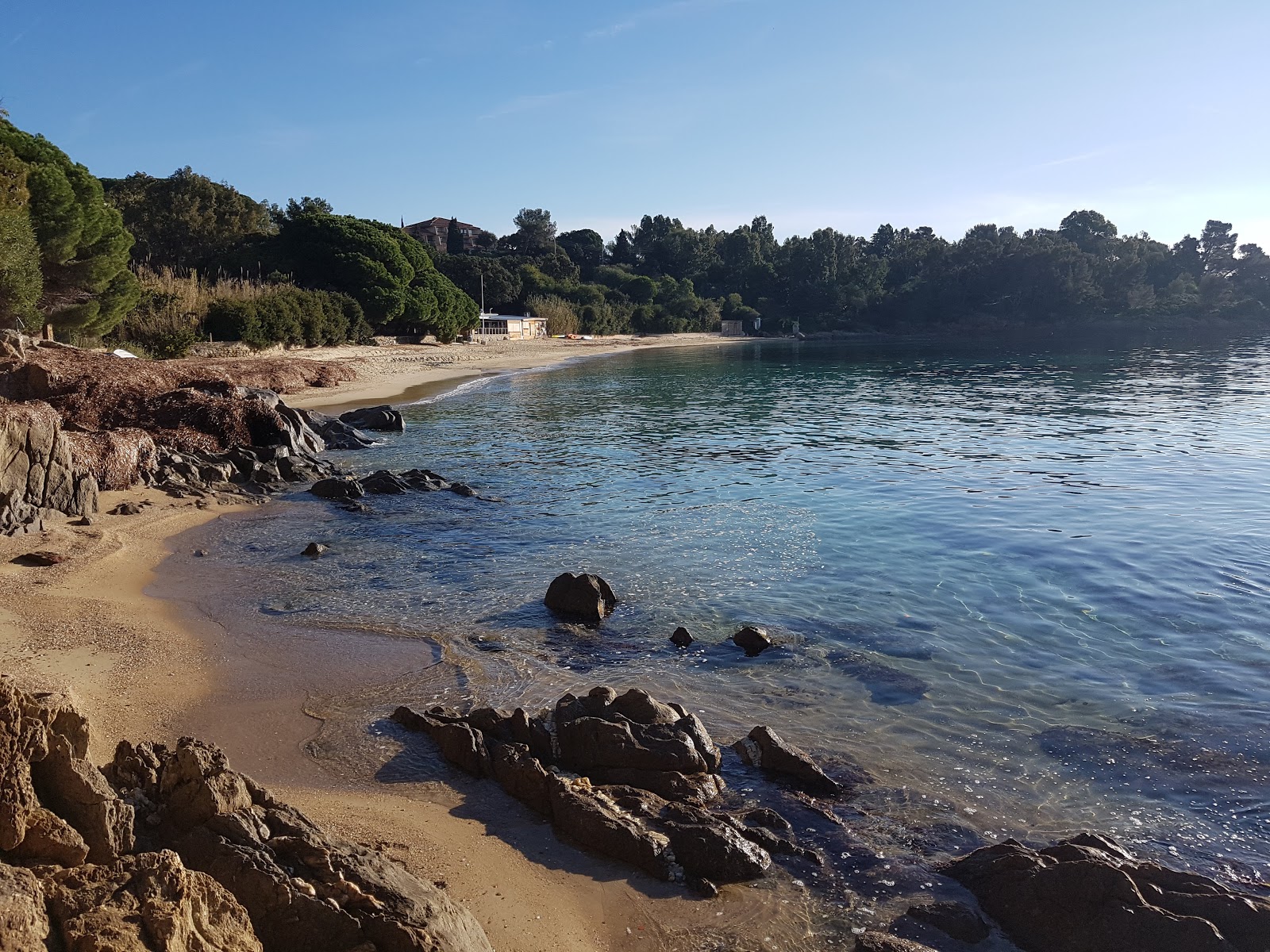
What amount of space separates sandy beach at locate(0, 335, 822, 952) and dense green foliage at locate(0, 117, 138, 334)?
26930 mm

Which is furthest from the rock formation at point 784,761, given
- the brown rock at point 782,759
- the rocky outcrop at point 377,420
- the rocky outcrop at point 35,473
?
the rocky outcrop at point 377,420

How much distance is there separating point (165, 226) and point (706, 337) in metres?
70.2

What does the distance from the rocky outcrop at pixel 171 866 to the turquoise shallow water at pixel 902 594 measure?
3.55m

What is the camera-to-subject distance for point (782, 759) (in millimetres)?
7137

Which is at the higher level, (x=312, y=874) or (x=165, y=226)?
(x=165, y=226)

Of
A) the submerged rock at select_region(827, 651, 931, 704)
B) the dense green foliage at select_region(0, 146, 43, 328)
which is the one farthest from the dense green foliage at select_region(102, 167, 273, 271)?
the submerged rock at select_region(827, 651, 931, 704)

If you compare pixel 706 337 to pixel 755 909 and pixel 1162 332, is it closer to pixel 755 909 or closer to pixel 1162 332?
pixel 1162 332

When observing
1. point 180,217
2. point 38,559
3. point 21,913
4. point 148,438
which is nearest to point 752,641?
point 21,913

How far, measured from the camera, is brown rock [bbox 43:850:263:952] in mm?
3338

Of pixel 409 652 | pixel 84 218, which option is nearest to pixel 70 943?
pixel 409 652

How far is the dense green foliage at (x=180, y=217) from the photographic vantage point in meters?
77.2

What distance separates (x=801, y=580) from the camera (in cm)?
1310

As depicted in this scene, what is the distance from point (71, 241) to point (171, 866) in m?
38.6

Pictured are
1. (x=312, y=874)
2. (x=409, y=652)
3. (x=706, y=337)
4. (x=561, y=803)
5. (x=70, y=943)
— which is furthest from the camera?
(x=706, y=337)
